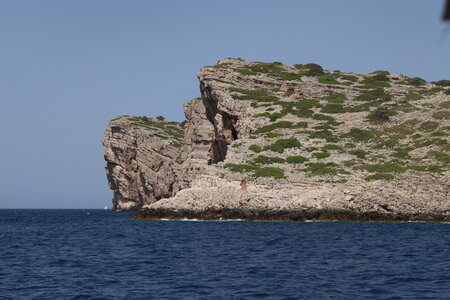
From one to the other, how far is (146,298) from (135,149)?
10827 centimetres

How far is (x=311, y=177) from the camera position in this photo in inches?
2344

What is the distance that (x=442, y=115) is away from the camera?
76.2m

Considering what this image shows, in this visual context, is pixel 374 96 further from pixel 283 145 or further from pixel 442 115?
pixel 283 145

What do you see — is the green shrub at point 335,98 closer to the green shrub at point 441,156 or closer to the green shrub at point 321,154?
the green shrub at point 321,154

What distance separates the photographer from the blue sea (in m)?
19.4

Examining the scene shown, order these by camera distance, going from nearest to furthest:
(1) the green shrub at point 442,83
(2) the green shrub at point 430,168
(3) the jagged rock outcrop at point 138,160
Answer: (2) the green shrub at point 430,168 → (1) the green shrub at point 442,83 → (3) the jagged rock outcrop at point 138,160

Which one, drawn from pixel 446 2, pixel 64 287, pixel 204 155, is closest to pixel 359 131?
pixel 204 155

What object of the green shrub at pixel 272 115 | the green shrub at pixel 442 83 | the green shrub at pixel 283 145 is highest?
the green shrub at pixel 442 83

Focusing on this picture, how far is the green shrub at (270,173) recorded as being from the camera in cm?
6027

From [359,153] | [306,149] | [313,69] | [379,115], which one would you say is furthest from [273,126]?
[313,69]

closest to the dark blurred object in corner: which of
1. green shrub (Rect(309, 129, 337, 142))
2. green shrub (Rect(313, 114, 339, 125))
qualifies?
green shrub (Rect(309, 129, 337, 142))

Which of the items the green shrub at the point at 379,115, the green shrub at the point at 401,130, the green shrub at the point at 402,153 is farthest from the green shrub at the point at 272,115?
the green shrub at the point at 402,153

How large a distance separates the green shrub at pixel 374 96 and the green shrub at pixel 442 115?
41.3 ft

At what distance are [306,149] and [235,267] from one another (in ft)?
150
